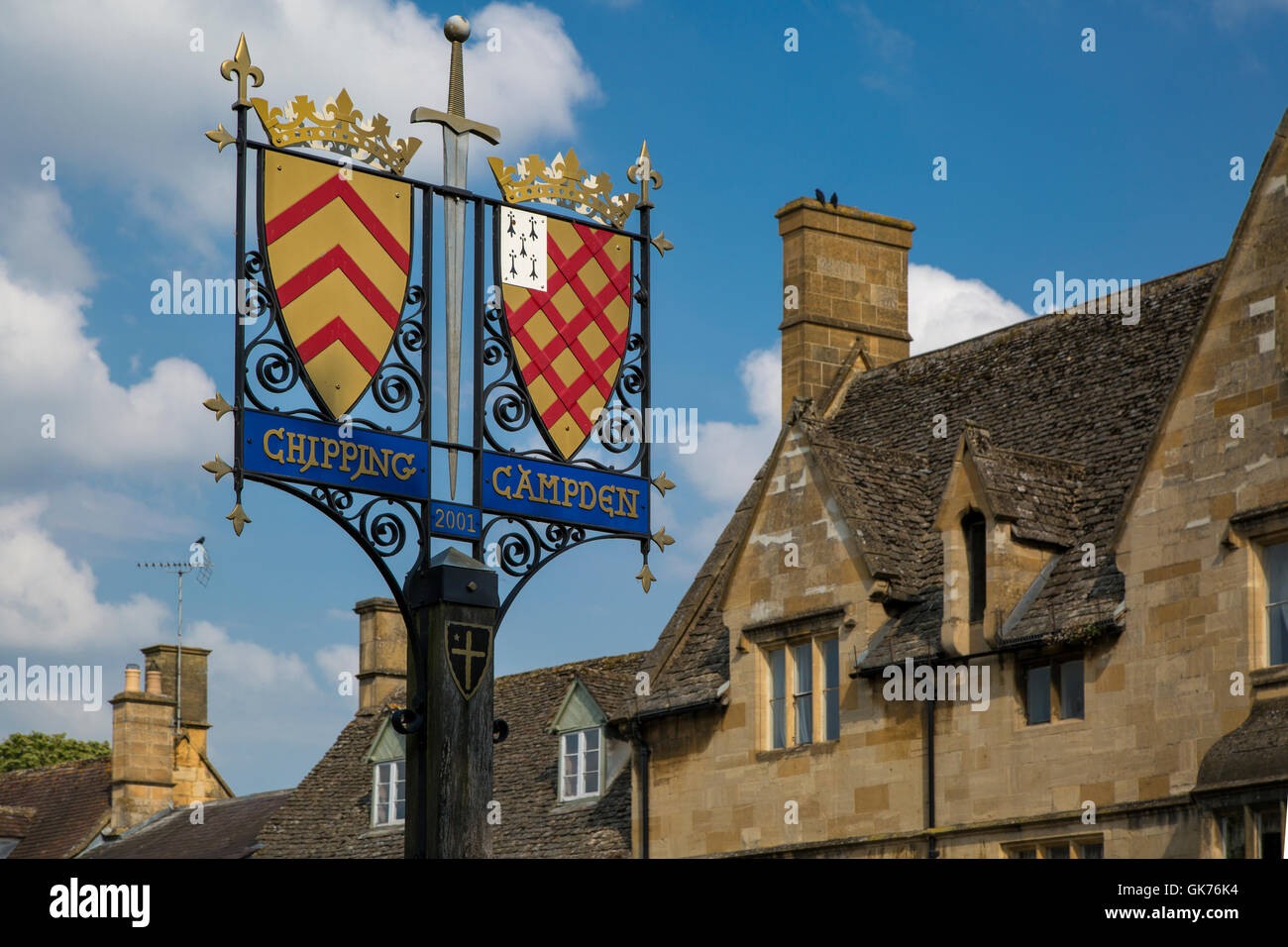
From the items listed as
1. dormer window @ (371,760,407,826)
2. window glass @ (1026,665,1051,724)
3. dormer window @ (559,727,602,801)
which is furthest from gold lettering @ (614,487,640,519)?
dormer window @ (371,760,407,826)

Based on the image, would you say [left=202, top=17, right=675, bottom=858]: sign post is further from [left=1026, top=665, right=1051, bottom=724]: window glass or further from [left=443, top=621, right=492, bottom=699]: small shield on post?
[left=1026, top=665, right=1051, bottom=724]: window glass

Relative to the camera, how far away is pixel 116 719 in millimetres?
50812

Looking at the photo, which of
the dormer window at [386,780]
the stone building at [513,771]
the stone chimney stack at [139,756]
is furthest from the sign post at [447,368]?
the stone chimney stack at [139,756]

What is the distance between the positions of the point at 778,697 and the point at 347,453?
1439 centimetres

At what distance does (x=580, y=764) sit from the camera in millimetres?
32500

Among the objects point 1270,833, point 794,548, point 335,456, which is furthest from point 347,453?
point 794,548

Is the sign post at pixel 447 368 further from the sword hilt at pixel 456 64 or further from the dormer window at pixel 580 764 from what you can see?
the dormer window at pixel 580 764

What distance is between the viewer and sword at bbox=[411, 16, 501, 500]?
1274cm

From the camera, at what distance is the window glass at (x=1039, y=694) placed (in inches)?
897

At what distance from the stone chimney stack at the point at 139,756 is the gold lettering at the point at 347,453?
130 feet
